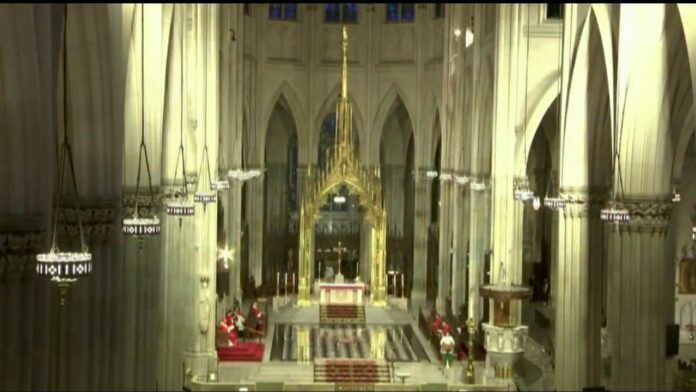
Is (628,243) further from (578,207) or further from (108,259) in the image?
(108,259)

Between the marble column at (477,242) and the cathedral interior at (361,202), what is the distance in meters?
0.09

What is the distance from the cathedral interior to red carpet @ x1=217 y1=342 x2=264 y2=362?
0.10 metres

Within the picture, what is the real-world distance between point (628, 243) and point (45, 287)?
40.4 feet

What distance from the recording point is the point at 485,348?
34469mm

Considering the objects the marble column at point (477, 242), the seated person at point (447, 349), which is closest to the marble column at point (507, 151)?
the seated person at point (447, 349)

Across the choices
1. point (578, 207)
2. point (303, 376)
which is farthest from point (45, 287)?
point (303, 376)

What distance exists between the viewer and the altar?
147 feet

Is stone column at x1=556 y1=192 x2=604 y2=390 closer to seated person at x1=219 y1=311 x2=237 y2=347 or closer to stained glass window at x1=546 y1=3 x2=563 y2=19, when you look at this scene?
stained glass window at x1=546 y1=3 x2=563 y2=19

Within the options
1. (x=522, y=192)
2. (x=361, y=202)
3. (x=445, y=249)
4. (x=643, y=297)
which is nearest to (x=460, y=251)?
(x=445, y=249)

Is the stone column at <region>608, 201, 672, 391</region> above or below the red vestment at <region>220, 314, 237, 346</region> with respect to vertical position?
above

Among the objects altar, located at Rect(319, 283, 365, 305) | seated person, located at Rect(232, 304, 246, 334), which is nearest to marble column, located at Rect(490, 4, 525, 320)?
seated person, located at Rect(232, 304, 246, 334)

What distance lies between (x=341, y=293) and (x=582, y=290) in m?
20.3

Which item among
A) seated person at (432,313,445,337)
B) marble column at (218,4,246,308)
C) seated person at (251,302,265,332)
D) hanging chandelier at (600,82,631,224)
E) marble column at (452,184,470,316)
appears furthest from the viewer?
marble column at (452,184,470,316)

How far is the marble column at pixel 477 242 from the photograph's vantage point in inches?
1508
